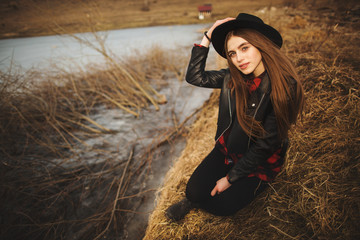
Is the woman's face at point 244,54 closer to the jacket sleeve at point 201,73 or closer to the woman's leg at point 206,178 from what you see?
the jacket sleeve at point 201,73

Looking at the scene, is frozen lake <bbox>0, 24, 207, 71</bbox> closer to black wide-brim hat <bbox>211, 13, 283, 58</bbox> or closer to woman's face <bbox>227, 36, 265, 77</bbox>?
black wide-brim hat <bbox>211, 13, 283, 58</bbox>

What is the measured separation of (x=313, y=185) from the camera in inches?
61.0

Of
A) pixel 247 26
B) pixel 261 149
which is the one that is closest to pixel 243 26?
pixel 247 26

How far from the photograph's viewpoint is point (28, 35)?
14.5 meters

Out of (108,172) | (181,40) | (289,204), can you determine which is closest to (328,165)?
(289,204)

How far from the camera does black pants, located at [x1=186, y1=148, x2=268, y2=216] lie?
4.84ft

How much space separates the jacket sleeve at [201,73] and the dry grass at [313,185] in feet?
4.11

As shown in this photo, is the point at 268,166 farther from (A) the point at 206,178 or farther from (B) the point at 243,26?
(B) the point at 243,26

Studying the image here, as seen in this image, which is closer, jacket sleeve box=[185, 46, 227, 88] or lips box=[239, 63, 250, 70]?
lips box=[239, 63, 250, 70]

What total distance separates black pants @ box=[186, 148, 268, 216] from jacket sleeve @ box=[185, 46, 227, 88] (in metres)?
0.80

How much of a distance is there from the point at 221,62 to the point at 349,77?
4512 millimetres

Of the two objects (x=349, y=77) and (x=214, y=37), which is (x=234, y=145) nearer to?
(x=214, y=37)

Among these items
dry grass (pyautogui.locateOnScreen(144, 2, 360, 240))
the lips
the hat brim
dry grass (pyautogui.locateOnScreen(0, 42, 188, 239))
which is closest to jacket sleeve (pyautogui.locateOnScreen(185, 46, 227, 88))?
the hat brim

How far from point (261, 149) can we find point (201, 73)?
0.91 meters
